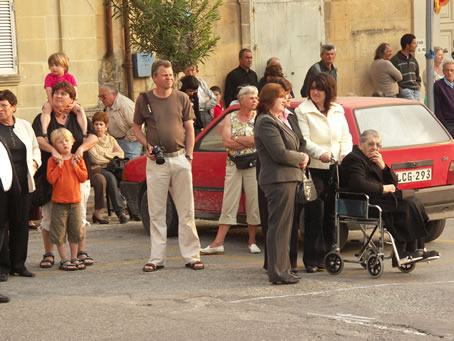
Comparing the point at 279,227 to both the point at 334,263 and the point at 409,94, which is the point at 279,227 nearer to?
the point at 334,263

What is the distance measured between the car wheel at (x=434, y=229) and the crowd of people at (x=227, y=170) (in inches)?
70.5

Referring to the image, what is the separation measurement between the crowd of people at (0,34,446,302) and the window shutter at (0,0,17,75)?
7.07 metres

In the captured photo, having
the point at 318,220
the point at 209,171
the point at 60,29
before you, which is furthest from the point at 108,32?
the point at 318,220

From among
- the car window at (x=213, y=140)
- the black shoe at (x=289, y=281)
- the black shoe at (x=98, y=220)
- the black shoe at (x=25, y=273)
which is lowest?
the black shoe at (x=98, y=220)

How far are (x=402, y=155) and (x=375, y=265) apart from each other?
170cm

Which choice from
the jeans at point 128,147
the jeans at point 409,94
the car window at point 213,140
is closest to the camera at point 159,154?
the car window at point 213,140

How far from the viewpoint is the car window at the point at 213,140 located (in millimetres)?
12130

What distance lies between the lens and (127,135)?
15.6 metres

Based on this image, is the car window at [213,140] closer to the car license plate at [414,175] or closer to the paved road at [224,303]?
the paved road at [224,303]

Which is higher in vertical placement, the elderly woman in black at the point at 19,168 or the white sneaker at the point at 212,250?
the elderly woman in black at the point at 19,168

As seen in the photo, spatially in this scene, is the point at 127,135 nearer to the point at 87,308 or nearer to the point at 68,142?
the point at 68,142

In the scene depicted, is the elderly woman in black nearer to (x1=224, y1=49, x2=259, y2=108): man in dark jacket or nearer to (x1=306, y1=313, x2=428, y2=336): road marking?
(x1=306, y1=313, x2=428, y2=336): road marking

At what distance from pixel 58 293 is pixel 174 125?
2005 millimetres

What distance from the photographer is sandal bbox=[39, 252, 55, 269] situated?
35.4 ft
